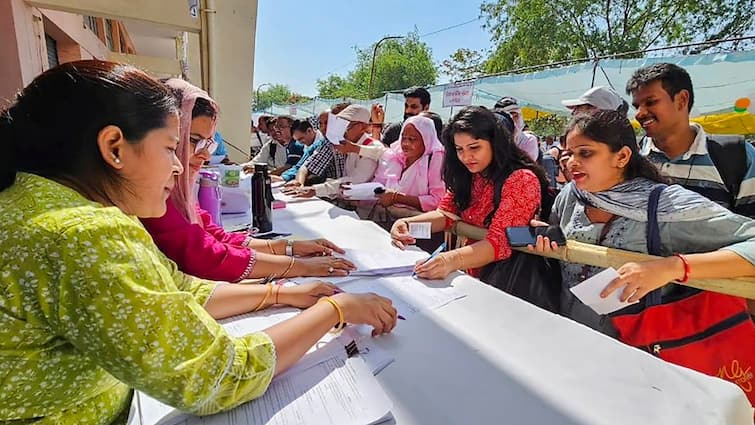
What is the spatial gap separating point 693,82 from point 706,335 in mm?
5301

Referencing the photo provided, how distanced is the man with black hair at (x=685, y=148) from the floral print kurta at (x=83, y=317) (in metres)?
2.06

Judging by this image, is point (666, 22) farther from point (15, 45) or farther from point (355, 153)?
point (15, 45)

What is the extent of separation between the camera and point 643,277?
1.08m

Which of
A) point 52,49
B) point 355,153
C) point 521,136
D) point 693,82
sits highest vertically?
point 693,82

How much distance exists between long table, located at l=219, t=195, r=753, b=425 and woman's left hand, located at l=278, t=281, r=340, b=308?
24 cm

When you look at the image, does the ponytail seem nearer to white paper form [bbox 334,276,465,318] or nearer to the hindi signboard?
white paper form [bbox 334,276,465,318]

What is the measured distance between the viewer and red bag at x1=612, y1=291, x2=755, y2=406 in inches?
45.8

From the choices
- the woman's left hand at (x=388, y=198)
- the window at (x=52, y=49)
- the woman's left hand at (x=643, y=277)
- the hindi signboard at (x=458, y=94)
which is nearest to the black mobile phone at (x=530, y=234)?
the woman's left hand at (x=643, y=277)

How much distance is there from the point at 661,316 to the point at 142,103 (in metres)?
1.45

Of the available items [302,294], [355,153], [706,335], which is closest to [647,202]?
[706,335]

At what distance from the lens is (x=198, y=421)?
0.62 meters

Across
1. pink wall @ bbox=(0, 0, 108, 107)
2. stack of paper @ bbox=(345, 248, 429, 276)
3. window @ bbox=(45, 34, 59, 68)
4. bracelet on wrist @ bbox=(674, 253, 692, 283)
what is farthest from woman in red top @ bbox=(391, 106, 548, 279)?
window @ bbox=(45, 34, 59, 68)

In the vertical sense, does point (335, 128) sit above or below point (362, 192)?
above

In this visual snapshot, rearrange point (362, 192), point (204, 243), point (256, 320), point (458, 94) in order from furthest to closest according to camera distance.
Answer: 1. point (458, 94)
2. point (362, 192)
3. point (204, 243)
4. point (256, 320)
